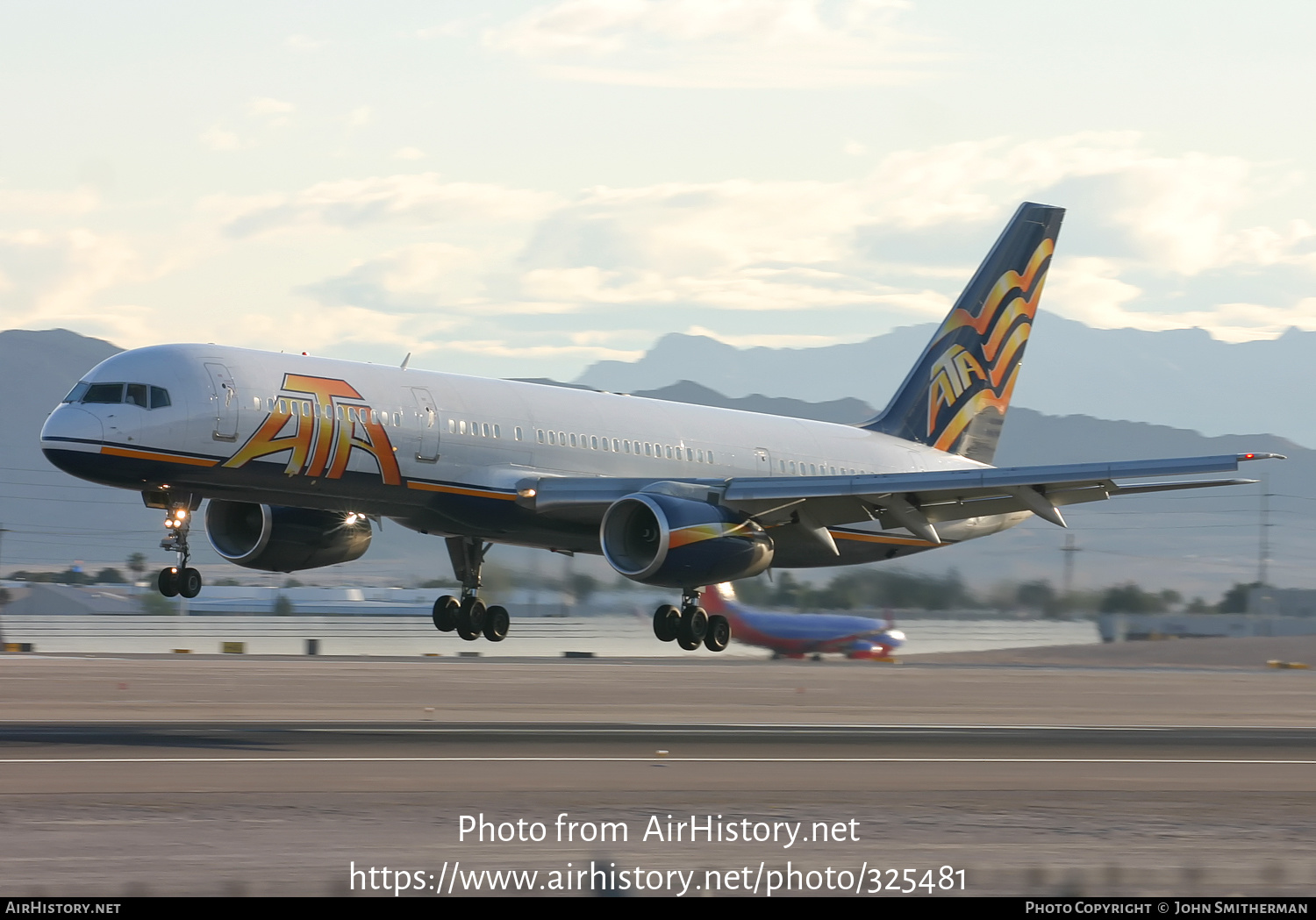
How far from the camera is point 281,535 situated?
36125mm

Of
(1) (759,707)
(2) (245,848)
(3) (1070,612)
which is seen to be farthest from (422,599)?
(2) (245,848)

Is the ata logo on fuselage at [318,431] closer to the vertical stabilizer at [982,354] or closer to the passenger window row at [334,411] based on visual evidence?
the passenger window row at [334,411]

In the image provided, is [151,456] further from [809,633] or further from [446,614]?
[809,633]

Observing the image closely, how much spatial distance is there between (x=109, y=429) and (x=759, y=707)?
68.4 ft

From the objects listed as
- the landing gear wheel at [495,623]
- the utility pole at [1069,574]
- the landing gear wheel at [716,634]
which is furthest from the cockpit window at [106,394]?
the utility pole at [1069,574]

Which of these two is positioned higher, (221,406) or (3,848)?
(221,406)

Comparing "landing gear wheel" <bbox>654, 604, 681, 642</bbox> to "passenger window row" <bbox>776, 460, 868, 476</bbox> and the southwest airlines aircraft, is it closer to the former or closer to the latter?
the southwest airlines aircraft

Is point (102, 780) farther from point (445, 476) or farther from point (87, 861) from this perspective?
point (445, 476)

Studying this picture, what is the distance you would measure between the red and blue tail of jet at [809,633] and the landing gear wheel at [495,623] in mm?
41692

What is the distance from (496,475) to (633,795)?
508 inches

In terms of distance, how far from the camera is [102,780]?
888 inches

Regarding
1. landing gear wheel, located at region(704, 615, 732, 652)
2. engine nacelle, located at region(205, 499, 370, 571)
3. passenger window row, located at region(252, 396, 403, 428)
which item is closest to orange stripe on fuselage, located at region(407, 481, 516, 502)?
passenger window row, located at region(252, 396, 403, 428)

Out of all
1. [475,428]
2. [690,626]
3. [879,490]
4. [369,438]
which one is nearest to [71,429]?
[369,438]

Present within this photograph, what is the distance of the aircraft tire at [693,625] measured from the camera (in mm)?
36531
